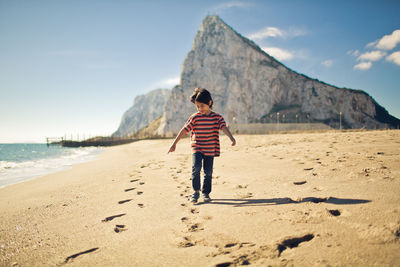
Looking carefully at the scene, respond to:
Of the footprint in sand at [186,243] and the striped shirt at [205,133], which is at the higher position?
the striped shirt at [205,133]

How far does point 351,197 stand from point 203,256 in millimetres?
2072

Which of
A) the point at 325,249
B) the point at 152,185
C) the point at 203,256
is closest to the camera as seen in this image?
the point at 325,249

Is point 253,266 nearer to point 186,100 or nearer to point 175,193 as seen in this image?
point 175,193

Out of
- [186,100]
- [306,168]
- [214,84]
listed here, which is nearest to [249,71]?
[214,84]

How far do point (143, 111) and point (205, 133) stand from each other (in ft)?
592

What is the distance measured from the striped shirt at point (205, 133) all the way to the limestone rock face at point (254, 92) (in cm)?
7082

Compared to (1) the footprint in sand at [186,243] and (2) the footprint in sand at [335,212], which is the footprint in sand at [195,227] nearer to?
(1) the footprint in sand at [186,243]

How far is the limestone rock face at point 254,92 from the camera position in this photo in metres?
75.0

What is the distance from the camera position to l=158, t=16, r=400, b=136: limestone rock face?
7500 centimetres

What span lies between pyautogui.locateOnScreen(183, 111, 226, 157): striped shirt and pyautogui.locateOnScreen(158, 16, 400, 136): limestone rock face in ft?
232

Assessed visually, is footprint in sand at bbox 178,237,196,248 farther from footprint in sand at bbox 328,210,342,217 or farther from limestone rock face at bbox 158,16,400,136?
limestone rock face at bbox 158,16,400,136

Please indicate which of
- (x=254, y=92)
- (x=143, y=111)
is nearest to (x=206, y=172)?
(x=254, y=92)

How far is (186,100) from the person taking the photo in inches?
3103

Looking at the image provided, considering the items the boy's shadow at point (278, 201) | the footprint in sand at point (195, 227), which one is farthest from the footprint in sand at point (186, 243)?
the boy's shadow at point (278, 201)
